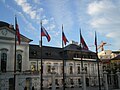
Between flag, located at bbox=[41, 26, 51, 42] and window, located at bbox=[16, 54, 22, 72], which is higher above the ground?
flag, located at bbox=[41, 26, 51, 42]

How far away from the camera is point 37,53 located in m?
46.9

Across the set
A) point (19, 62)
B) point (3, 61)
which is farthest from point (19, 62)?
point (3, 61)

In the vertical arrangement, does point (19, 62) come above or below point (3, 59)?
below

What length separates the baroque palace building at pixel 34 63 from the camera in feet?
115

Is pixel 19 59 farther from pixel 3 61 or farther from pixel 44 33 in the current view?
pixel 44 33

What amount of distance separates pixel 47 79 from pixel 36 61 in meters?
4.99

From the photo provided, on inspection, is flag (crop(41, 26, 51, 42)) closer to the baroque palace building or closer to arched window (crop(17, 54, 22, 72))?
the baroque palace building

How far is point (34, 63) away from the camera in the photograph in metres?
44.4

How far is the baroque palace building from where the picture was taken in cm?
3496

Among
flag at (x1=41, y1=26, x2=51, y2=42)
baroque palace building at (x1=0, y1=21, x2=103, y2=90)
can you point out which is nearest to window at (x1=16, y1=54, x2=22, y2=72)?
baroque palace building at (x1=0, y1=21, x2=103, y2=90)

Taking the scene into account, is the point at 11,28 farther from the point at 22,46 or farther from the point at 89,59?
the point at 89,59

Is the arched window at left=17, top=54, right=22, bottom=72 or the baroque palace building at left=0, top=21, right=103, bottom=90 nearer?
the baroque palace building at left=0, top=21, right=103, bottom=90

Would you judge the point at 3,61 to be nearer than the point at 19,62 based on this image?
Yes

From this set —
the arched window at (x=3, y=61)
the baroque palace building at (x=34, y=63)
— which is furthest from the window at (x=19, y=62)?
the arched window at (x=3, y=61)
